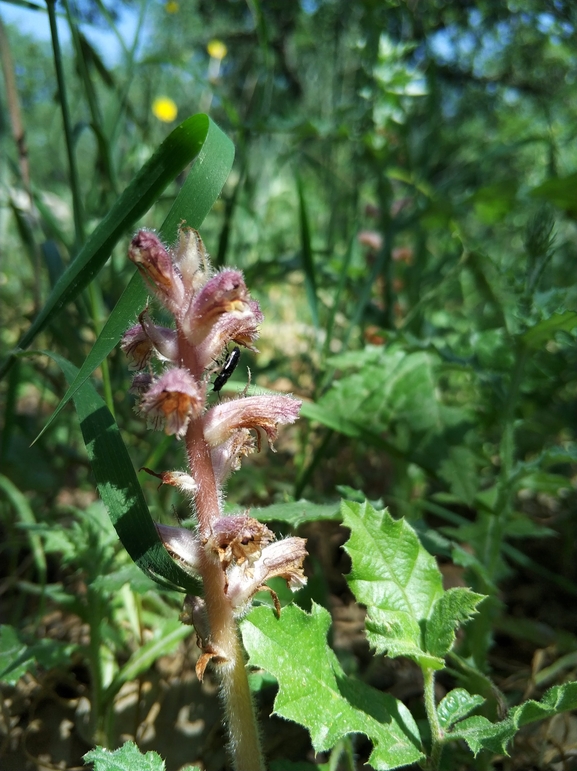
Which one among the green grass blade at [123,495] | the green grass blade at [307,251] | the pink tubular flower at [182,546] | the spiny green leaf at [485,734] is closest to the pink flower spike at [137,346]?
the green grass blade at [123,495]

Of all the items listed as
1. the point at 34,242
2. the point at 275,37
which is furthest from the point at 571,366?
the point at 275,37

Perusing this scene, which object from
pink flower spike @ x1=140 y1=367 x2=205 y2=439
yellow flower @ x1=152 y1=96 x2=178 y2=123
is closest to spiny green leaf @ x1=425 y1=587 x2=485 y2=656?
pink flower spike @ x1=140 y1=367 x2=205 y2=439

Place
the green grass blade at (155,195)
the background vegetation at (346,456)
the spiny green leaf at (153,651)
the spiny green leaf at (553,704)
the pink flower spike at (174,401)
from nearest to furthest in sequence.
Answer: the pink flower spike at (174,401), the spiny green leaf at (553,704), the green grass blade at (155,195), the spiny green leaf at (153,651), the background vegetation at (346,456)

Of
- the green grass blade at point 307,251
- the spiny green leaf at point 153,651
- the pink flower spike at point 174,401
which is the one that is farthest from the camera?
the green grass blade at point 307,251

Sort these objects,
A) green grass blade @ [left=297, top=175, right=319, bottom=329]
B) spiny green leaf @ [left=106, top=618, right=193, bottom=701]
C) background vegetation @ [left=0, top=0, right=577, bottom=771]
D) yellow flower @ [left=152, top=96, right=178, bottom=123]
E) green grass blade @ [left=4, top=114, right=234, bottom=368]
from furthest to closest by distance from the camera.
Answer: yellow flower @ [left=152, top=96, right=178, bottom=123]
green grass blade @ [left=297, top=175, right=319, bottom=329]
background vegetation @ [left=0, top=0, right=577, bottom=771]
spiny green leaf @ [left=106, top=618, right=193, bottom=701]
green grass blade @ [left=4, top=114, right=234, bottom=368]

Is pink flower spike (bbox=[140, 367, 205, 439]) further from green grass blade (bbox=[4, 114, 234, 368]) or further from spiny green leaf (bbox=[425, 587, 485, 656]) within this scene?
spiny green leaf (bbox=[425, 587, 485, 656])

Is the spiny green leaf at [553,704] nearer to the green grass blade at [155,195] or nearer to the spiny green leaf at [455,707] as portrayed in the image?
the spiny green leaf at [455,707]
